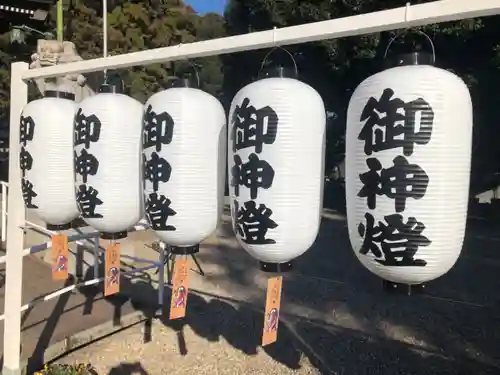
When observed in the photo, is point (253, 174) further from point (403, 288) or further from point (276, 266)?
point (403, 288)

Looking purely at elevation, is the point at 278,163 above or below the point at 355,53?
below

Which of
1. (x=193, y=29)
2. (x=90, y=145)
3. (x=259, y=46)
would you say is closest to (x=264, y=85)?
(x=259, y=46)

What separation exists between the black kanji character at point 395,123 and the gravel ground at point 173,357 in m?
3.51

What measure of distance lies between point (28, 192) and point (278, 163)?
226 centimetres

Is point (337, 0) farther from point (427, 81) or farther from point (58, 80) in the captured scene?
point (427, 81)

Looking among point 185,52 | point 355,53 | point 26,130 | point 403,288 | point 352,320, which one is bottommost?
point 352,320

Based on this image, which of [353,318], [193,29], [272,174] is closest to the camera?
[272,174]

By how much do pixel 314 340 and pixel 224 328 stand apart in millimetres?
1165

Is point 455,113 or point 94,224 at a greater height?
point 455,113

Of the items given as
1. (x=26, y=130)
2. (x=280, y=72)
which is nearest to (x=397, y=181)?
(x=280, y=72)

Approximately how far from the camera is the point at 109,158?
3.41 m

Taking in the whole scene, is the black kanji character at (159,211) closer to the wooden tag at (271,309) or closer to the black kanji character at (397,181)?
the wooden tag at (271,309)

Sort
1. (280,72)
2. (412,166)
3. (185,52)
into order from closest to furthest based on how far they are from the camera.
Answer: (412,166)
(280,72)
(185,52)

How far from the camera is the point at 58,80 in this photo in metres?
5.62
